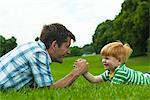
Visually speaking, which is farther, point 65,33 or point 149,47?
point 149,47

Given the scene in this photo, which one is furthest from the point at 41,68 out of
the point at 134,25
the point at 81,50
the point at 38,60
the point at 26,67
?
the point at 81,50

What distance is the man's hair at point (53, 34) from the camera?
778 cm

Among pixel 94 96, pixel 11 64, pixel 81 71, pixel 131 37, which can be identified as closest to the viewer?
pixel 94 96

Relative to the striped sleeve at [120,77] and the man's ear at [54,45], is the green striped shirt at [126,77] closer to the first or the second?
the striped sleeve at [120,77]

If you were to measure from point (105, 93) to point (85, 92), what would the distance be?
315mm

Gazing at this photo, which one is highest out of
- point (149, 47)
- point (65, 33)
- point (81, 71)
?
point (65, 33)

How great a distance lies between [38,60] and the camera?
7.39 metres

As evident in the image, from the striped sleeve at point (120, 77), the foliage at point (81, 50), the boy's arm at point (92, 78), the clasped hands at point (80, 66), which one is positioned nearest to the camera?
the clasped hands at point (80, 66)

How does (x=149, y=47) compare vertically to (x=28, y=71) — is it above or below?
below

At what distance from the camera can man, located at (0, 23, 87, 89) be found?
7398mm

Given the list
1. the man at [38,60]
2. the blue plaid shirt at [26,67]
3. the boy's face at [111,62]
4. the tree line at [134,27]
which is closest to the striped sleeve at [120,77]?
the boy's face at [111,62]

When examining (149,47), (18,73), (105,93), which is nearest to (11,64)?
(18,73)

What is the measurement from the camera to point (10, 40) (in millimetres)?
74875

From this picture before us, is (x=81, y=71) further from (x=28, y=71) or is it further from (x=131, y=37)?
(x=131, y=37)
